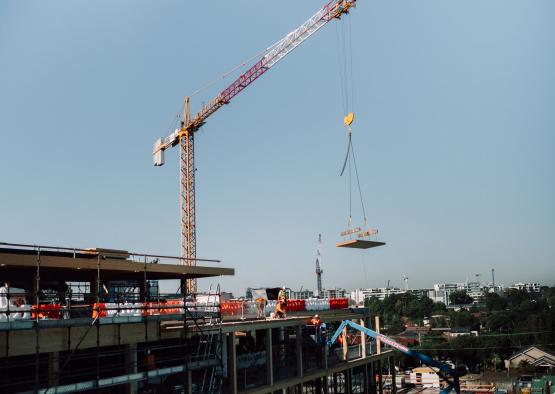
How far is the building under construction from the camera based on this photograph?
18.4 m

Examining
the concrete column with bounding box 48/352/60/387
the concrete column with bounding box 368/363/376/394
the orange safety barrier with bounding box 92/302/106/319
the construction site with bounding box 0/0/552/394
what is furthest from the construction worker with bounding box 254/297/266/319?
the concrete column with bounding box 368/363/376/394

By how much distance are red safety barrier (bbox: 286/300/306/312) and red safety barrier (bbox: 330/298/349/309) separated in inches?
157

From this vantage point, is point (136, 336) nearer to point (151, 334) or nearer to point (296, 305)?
point (151, 334)

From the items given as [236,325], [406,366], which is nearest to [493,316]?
[406,366]

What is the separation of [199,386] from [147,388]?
7.24 ft

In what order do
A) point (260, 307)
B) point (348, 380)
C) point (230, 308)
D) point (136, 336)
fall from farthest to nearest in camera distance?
point (348, 380) → point (260, 307) → point (230, 308) → point (136, 336)

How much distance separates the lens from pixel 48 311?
58.6 ft

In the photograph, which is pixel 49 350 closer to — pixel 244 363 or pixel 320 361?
pixel 244 363

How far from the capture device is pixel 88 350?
72.3 ft

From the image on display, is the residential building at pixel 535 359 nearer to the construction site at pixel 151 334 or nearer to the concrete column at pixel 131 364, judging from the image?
the construction site at pixel 151 334

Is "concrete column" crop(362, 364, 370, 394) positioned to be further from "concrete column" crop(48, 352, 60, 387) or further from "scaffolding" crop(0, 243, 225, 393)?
"concrete column" crop(48, 352, 60, 387)

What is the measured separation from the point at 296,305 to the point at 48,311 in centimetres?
1835

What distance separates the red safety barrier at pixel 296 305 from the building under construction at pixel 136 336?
0.20 ft

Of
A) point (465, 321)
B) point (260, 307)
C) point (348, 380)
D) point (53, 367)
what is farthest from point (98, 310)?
point (465, 321)
